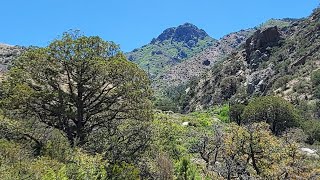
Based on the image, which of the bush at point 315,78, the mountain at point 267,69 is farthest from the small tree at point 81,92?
the mountain at point 267,69

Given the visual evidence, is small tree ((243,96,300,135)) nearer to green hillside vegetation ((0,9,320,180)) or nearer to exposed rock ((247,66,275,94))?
green hillside vegetation ((0,9,320,180))

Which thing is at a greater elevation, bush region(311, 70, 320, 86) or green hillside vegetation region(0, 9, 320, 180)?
bush region(311, 70, 320, 86)

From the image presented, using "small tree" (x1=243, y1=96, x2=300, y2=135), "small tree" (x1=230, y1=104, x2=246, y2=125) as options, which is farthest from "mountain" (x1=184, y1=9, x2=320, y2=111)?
"small tree" (x1=243, y1=96, x2=300, y2=135)

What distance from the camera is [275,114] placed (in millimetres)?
63750

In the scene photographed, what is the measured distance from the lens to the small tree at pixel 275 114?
207 feet

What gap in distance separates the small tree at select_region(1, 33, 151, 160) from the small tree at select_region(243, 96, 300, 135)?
39.1 m

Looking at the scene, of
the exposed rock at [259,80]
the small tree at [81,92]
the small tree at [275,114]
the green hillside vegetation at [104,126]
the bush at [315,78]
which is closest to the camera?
the green hillside vegetation at [104,126]

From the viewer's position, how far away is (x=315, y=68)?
336ft

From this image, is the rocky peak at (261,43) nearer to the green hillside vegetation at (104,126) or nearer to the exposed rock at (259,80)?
the exposed rock at (259,80)

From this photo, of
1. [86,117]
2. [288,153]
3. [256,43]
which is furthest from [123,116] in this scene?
[256,43]

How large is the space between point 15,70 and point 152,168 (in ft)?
34.2

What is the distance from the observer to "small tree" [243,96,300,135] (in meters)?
63.0

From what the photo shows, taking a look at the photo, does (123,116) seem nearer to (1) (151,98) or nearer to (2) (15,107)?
(1) (151,98)

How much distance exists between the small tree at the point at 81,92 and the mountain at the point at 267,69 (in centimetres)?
7408
